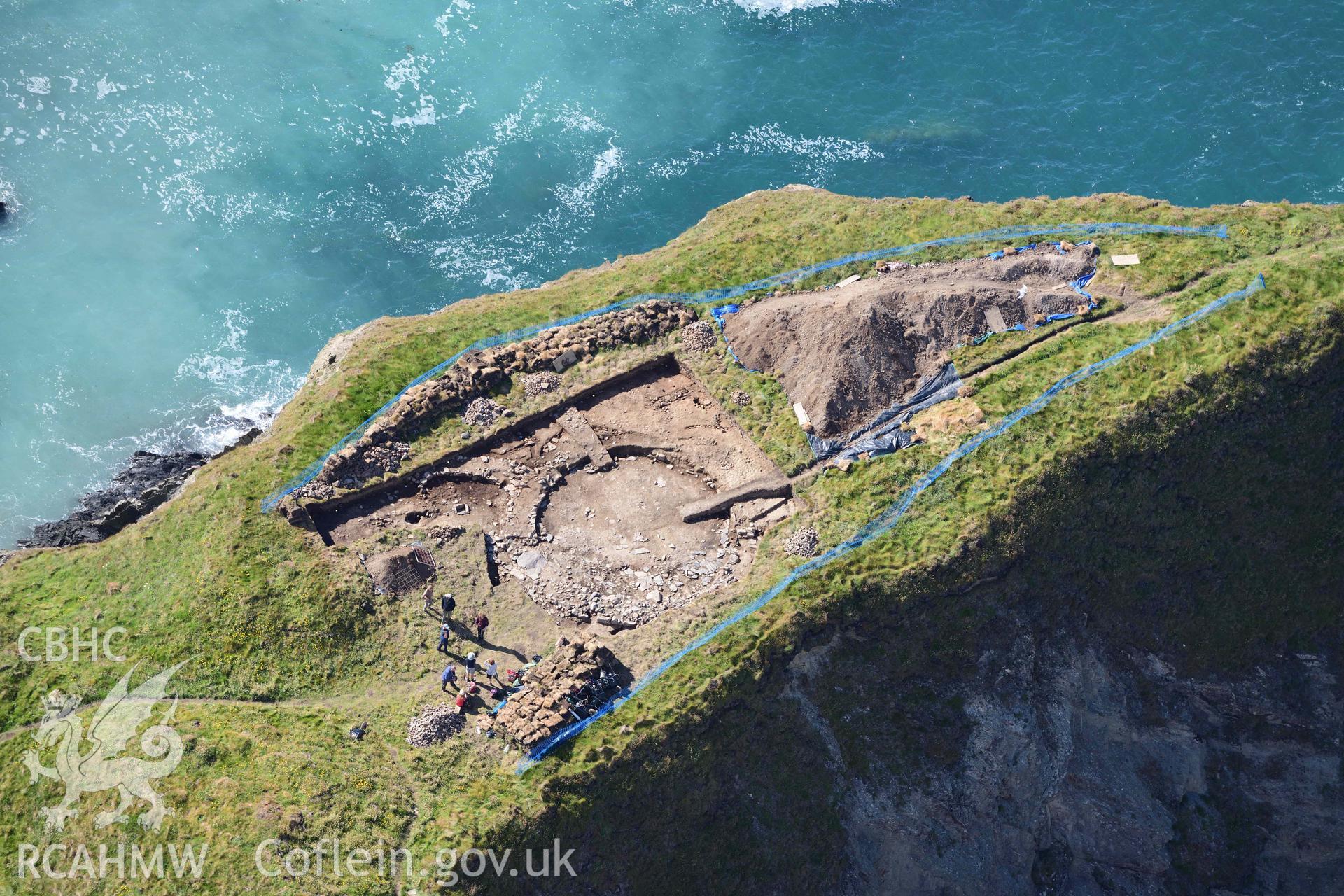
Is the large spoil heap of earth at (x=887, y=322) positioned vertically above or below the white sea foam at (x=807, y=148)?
below

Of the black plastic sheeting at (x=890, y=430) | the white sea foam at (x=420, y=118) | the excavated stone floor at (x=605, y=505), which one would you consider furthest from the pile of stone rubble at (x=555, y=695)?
the white sea foam at (x=420, y=118)

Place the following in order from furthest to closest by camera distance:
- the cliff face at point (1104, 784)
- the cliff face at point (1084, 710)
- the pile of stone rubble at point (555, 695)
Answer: the cliff face at point (1104, 784) < the cliff face at point (1084, 710) < the pile of stone rubble at point (555, 695)

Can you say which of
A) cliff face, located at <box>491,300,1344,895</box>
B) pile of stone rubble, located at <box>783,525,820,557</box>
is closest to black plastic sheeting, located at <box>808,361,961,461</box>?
pile of stone rubble, located at <box>783,525,820,557</box>

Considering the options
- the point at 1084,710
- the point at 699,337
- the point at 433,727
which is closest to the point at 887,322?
the point at 699,337

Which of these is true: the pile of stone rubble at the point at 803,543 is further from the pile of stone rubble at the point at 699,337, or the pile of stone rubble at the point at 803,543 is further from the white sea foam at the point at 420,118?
the white sea foam at the point at 420,118

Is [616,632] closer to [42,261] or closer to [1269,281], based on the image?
[1269,281]

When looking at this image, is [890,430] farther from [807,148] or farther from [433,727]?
[807,148]

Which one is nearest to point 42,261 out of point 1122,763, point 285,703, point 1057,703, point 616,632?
point 285,703
